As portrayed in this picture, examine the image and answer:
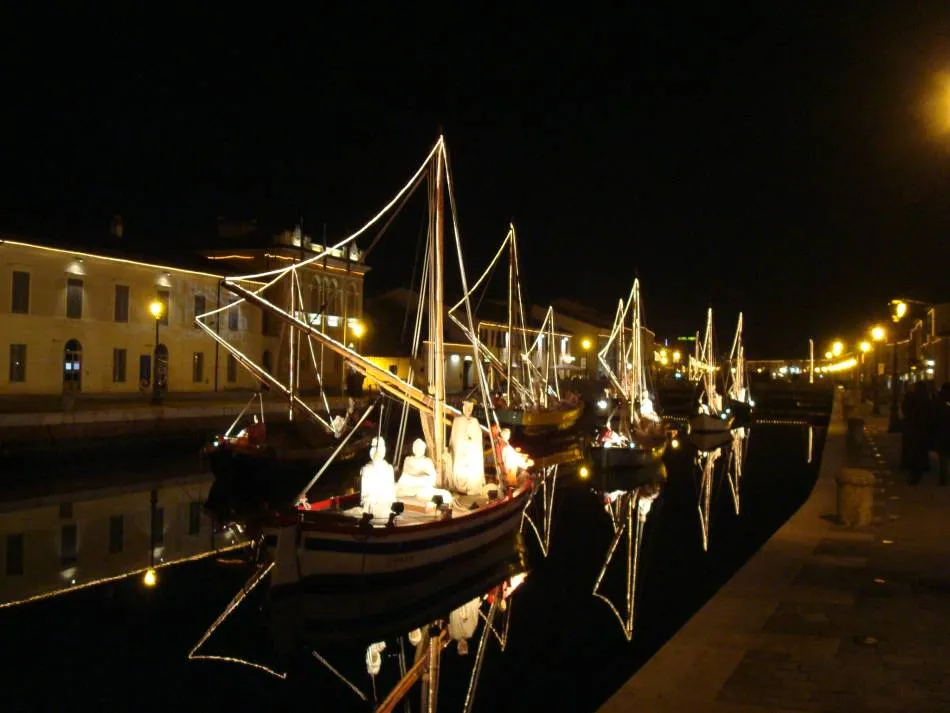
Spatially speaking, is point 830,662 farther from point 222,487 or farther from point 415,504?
point 222,487

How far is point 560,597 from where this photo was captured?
18.0m

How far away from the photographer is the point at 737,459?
4469 centimetres

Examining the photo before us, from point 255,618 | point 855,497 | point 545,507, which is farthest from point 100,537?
point 855,497

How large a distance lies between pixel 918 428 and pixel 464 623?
13.7 m

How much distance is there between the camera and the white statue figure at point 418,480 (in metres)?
19.3

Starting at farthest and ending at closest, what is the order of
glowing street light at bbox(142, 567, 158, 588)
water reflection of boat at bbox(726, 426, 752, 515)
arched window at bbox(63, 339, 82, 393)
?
arched window at bbox(63, 339, 82, 393)
water reflection of boat at bbox(726, 426, 752, 515)
glowing street light at bbox(142, 567, 158, 588)

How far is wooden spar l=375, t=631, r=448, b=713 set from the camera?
12.3 m

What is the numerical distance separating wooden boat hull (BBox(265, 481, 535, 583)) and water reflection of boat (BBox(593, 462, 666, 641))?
3.50m

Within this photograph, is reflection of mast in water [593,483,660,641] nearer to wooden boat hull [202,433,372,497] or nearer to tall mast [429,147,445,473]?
tall mast [429,147,445,473]

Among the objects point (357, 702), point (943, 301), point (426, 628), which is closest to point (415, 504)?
point (426, 628)

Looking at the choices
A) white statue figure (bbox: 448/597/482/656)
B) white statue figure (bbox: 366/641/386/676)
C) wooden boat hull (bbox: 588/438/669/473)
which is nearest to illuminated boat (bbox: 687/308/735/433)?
wooden boat hull (bbox: 588/438/669/473)

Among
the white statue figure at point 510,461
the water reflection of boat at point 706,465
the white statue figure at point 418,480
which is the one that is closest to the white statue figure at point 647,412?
the water reflection of boat at point 706,465

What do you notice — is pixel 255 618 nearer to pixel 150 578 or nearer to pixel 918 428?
pixel 150 578

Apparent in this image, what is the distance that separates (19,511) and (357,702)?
56.4 feet
